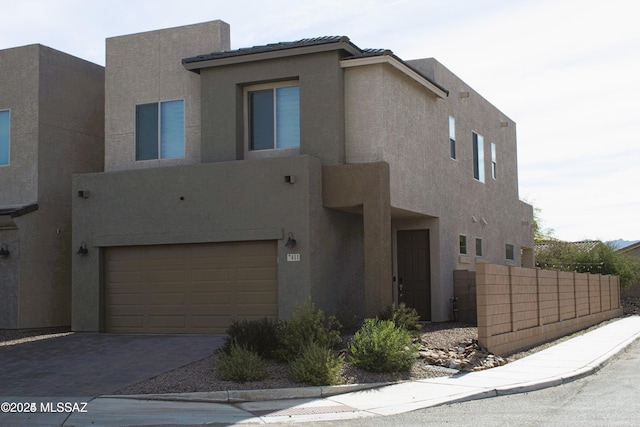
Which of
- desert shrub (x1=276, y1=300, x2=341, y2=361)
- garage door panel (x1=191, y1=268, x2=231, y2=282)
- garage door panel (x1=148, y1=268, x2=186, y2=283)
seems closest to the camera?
desert shrub (x1=276, y1=300, x2=341, y2=361)

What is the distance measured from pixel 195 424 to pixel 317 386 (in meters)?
2.71

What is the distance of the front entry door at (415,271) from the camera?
864 inches

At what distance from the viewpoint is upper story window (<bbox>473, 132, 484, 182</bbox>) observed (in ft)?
84.5

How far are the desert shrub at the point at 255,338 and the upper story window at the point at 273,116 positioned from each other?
18.8ft

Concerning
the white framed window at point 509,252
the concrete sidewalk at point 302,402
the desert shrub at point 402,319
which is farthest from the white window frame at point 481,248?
the concrete sidewalk at point 302,402

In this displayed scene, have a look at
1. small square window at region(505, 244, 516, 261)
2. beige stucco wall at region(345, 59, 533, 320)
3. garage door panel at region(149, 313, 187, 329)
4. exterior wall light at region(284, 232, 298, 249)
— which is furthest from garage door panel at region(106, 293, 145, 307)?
small square window at region(505, 244, 516, 261)

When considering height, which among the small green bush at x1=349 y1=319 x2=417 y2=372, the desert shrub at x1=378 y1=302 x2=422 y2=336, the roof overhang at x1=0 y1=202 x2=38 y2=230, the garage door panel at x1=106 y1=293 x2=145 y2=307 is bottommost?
the small green bush at x1=349 y1=319 x2=417 y2=372

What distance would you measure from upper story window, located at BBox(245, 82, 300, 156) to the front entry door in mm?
5064

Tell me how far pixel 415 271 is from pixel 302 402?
1106 cm

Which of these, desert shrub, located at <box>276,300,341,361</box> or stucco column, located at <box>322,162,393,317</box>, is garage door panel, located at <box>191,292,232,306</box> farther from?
desert shrub, located at <box>276,300,341,361</box>

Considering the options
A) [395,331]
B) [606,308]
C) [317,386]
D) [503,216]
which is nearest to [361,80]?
[395,331]

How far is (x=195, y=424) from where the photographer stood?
10.0 metres

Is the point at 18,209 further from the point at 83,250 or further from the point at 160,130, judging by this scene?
the point at 160,130

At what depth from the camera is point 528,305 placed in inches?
747
